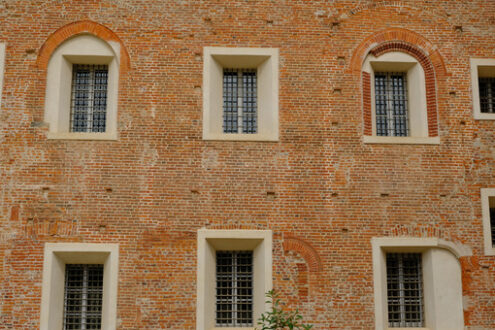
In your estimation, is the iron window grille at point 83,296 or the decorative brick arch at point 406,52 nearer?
the iron window grille at point 83,296

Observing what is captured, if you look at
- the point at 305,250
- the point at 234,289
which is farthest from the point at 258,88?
the point at 234,289

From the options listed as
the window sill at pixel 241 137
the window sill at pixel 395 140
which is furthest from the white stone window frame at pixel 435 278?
the window sill at pixel 241 137

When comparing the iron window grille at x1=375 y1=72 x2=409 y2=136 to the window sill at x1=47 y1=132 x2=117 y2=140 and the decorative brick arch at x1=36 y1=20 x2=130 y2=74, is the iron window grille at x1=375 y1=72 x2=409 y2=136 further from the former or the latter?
the window sill at x1=47 y1=132 x2=117 y2=140

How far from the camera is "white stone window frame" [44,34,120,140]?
12672mm

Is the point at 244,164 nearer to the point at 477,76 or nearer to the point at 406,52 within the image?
the point at 406,52

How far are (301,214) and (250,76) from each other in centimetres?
328

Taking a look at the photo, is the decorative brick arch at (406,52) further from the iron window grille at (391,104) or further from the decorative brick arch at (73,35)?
the decorative brick arch at (73,35)

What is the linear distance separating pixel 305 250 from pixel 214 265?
186cm

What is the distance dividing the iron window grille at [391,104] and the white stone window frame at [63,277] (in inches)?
244

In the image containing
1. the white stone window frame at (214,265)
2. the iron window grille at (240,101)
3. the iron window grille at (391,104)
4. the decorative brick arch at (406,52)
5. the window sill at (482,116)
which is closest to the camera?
the white stone window frame at (214,265)

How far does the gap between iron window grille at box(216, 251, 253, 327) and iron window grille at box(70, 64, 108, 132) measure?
3806mm

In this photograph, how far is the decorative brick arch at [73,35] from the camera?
42.2 feet

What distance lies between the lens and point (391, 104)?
531 inches

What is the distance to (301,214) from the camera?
40.8ft
